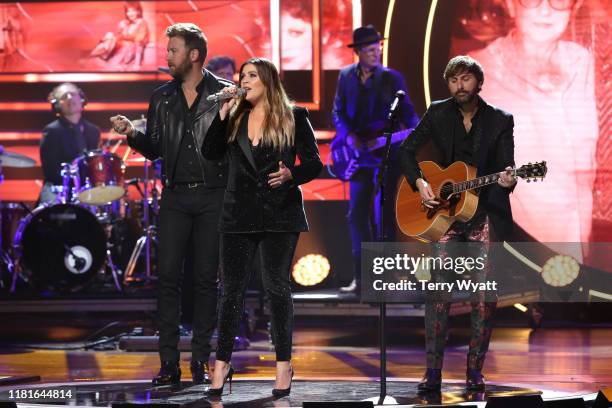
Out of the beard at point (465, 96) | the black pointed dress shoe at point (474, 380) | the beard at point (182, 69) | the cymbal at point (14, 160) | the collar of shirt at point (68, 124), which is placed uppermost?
the collar of shirt at point (68, 124)

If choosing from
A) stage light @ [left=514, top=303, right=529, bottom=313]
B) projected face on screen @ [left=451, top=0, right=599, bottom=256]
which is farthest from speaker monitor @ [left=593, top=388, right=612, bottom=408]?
stage light @ [left=514, top=303, right=529, bottom=313]

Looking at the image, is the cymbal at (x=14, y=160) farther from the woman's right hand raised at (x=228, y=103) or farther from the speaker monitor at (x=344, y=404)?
the speaker monitor at (x=344, y=404)

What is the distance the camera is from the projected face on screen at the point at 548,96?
980cm

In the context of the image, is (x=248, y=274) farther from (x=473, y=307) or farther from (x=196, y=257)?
(x=473, y=307)

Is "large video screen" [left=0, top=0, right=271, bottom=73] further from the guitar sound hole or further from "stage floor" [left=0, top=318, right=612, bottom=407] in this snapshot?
the guitar sound hole

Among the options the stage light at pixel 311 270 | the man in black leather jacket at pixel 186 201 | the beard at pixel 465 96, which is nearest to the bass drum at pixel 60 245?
the stage light at pixel 311 270

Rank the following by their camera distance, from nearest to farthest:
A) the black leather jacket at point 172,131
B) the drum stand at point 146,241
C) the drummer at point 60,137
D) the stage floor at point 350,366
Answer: the stage floor at point 350,366 < the black leather jacket at point 172,131 < the drum stand at point 146,241 < the drummer at point 60,137

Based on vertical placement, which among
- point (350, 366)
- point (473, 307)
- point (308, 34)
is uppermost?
point (308, 34)

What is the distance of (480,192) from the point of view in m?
6.07

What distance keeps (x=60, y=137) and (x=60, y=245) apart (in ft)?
3.58

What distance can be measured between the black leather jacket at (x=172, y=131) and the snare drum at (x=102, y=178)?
149 inches

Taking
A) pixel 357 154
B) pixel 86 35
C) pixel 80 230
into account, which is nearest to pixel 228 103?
pixel 357 154

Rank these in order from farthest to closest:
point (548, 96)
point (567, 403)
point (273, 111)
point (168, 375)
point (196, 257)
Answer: point (548, 96)
point (196, 257)
point (168, 375)
point (273, 111)
point (567, 403)

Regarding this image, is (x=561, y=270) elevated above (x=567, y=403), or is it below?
above
